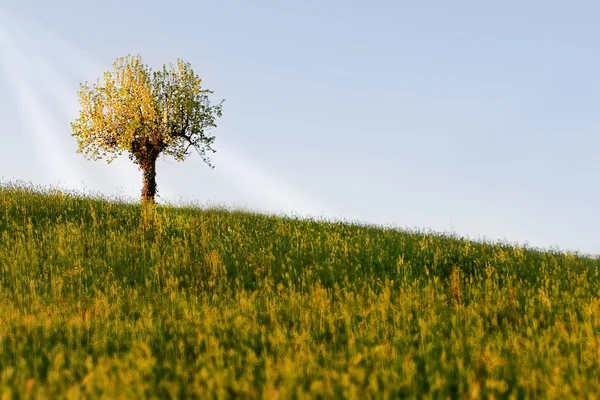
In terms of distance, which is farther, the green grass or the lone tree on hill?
the lone tree on hill

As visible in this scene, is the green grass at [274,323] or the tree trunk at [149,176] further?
the tree trunk at [149,176]

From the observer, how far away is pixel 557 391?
432 cm

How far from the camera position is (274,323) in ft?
21.6

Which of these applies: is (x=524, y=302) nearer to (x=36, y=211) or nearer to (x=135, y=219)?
(x=135, y=219)

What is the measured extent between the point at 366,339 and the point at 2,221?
13084 millimetres

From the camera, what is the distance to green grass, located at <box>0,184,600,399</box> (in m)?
4.39

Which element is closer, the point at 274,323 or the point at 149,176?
the point at 274,323

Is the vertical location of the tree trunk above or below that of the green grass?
above

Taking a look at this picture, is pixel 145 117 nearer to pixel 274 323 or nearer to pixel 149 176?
pixel 149 176

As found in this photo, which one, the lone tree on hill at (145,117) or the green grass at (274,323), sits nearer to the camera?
the green grass at (274,323)

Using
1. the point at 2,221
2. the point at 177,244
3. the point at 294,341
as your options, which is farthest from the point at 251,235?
the point at 294,341

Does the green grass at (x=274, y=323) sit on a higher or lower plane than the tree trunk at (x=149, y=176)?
lower

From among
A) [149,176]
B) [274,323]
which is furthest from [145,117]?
[274,323]

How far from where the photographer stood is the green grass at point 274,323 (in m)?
4.39
